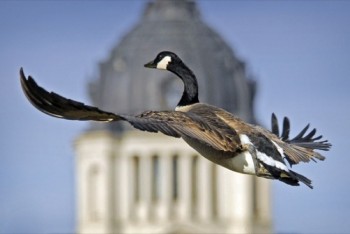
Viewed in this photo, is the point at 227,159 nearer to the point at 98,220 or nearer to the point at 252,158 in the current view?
the point at 252,158

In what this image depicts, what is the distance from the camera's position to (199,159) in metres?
72.4

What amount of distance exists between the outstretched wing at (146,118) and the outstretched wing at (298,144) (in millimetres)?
601

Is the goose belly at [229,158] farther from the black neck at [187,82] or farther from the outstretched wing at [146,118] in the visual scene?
the black neck at [187,82]

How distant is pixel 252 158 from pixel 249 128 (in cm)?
41

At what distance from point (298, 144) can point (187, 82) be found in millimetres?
1201

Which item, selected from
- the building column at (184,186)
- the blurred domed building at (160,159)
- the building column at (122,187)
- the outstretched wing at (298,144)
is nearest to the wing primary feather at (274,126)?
the outstretched wing at (298,144)

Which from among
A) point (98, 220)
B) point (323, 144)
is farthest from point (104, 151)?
point (323, 144)

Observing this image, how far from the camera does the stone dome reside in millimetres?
75438

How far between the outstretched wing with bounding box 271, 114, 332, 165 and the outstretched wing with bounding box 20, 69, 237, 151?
60 cm

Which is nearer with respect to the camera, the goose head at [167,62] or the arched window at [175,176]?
the goose head at [167,62]

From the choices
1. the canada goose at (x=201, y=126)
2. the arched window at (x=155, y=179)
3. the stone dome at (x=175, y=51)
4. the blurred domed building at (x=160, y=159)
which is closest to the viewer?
the canada goose at (x=201, y=126)

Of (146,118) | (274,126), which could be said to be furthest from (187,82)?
(274,126)

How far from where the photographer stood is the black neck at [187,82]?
777 centimetres

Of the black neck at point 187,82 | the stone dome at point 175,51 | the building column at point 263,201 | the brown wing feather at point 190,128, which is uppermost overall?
the stone dome at point 175,51
